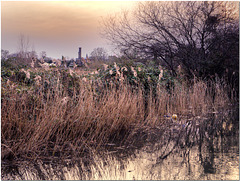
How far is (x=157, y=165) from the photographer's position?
365cm

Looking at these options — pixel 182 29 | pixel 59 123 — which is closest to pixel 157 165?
pixel 59 123

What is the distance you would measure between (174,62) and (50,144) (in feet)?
28.4

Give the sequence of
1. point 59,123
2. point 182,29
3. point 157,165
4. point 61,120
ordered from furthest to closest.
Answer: point 182,29
point 59,123
point 61,120
point 157,165

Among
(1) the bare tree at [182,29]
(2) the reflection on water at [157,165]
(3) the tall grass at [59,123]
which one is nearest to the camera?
(2) the reflection on water at [157,165]

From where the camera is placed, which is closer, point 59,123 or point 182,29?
point 59,123

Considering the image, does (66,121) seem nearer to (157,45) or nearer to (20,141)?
(20,141)

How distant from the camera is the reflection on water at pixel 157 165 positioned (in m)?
3.28

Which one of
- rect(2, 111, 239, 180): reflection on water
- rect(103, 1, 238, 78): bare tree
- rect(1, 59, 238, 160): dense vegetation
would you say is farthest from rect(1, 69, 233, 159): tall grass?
rect(103, 1, 238, 78): bare tree

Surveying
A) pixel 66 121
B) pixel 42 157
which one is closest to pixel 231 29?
pixel 66 121

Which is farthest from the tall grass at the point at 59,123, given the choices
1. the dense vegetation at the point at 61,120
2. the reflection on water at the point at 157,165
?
the reflection on water at the point at 157,165

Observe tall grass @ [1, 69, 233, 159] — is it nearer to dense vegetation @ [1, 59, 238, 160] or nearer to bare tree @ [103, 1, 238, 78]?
dense vegetation @ [1, 59, 238, 160]

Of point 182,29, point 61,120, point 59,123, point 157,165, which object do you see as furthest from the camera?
point 182,29

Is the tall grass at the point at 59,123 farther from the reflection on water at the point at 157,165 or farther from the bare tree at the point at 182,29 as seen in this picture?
the bare tree at the point at 182,29

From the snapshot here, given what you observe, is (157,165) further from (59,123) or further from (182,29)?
(182,29)
